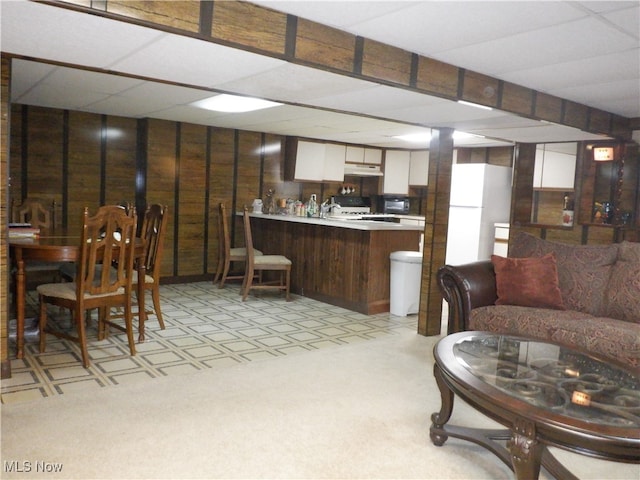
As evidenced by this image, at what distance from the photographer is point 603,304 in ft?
12.0

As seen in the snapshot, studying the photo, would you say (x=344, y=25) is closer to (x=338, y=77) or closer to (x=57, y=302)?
(x=338, y=77)

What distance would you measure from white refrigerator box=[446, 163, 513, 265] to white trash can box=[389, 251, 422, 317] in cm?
245

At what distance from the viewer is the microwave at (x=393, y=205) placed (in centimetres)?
909

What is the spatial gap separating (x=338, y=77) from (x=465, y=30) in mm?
769

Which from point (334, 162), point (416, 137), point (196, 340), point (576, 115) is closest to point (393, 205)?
point (334, 162)

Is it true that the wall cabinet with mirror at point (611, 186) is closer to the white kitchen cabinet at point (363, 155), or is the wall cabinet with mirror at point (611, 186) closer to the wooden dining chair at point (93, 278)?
the white kitchen cabinet at point (363, 155)

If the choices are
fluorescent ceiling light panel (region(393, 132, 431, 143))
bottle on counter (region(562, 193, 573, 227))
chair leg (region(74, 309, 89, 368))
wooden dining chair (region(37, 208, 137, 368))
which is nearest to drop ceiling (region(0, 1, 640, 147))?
wooden dining chair (region(37, 208, 137, 368))

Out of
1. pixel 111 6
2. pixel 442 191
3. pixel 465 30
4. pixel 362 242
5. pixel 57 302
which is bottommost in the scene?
pixel 57 302

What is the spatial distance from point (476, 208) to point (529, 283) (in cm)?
408

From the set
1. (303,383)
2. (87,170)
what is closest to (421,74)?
(303,383)

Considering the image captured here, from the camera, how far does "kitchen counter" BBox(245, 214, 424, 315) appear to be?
538 cm

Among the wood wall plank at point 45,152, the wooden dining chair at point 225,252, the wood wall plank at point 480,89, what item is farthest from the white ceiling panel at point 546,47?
the wood wall plank at point 45,152

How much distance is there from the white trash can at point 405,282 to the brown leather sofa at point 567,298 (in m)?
1.23

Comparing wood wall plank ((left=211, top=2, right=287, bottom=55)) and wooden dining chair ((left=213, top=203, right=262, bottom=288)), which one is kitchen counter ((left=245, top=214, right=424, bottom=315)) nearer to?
wooden dining chair ((left=213, top=203, right=262, bottom=288))
